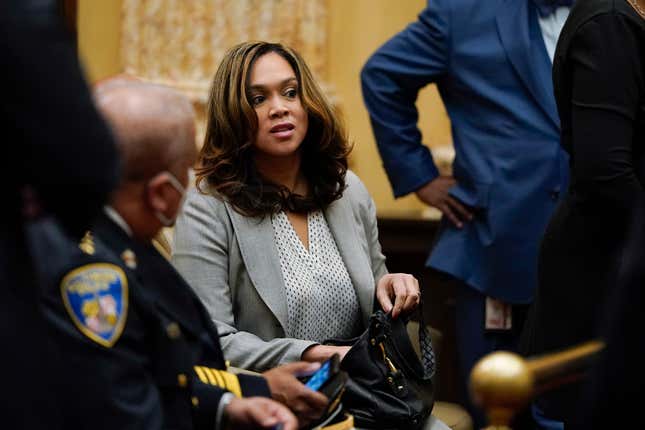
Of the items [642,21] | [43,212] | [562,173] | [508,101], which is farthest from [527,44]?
[43,212]

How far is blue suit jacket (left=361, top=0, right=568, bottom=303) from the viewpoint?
3750 mm

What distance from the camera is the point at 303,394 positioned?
7.50ft

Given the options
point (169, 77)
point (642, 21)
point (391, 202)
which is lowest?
point (391, 202)

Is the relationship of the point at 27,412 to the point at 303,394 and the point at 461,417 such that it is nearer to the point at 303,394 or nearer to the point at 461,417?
the point at 303,394

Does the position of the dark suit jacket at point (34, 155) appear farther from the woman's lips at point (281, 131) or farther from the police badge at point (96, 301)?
the woman's lips at point (281, 131)

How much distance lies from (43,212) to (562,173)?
95.5 inches

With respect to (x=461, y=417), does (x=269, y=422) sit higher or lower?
higher

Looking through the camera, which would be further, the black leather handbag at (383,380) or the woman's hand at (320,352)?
the woman's hand at (320,352)

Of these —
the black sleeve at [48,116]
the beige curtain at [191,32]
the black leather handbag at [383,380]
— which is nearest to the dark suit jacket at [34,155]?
the black sleeve at [48,116]

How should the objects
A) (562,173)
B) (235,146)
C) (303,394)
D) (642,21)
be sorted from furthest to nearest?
(562,173) < (235,146) < (642,21) < (303,394)

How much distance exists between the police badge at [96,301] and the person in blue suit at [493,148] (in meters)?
2.05

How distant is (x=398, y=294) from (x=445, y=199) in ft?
3.83

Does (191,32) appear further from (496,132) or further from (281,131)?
(281,131)

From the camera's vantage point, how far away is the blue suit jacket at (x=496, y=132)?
3750 mm
